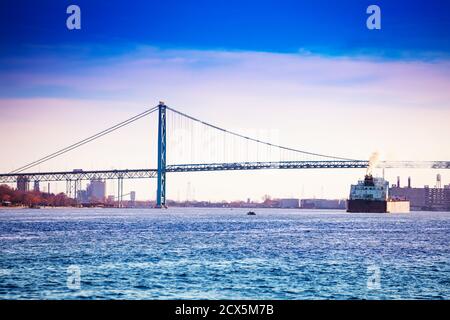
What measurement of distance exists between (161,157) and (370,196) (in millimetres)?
33676

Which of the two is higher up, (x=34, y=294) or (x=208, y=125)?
(x=208, y=125)

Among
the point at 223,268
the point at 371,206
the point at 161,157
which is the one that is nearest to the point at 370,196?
the point at 371,206

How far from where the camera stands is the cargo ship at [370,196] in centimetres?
10819

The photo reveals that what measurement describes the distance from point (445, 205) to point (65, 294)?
143653 mm

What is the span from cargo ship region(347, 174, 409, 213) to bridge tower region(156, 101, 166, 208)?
30.1m

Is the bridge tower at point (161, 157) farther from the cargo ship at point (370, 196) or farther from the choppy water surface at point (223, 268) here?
the choppy water surface at point (223, 268)

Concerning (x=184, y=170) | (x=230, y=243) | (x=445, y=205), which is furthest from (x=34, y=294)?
(x=445, y=205)

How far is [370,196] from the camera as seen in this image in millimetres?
110375

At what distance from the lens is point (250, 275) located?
80.1 ft

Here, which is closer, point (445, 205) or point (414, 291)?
point (414, 291)

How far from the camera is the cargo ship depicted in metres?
108

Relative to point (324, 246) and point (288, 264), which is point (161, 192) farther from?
point (288, 264)

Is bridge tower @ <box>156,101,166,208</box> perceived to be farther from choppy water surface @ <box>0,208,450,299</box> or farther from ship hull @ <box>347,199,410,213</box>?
choppy water surface @ <box>0,208,450,299</box>

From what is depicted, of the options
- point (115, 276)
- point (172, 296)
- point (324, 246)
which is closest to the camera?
point (172, 296)
